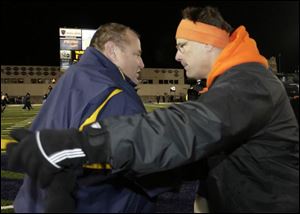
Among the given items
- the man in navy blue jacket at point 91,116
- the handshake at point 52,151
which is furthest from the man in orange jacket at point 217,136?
the man in navy blue jacket at point 91,116

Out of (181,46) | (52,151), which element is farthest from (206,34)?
(52,151)

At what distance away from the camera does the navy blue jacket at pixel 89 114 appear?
1763 mm

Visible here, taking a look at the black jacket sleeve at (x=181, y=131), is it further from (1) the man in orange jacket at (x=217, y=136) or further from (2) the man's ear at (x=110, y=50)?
(2) the man's ear at (x=110, y=50)

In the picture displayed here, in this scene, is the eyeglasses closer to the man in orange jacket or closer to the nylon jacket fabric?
the man in orange jacket

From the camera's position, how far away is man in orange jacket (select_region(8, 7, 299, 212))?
52.4 inches

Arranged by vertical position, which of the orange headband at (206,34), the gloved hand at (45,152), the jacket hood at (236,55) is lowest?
the gloved hand at (45,152)

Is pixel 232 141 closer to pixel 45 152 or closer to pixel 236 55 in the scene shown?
pixel 236 55

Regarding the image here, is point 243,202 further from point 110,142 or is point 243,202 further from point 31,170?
point 31,170

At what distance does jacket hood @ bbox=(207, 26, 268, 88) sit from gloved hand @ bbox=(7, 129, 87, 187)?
68 centimetres

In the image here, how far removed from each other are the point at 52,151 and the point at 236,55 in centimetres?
90

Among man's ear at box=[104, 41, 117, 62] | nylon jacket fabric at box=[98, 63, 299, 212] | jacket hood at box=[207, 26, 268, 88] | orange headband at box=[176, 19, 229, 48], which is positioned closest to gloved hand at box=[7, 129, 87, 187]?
nylon jacket fabric at box=[98, 63, 299, 212]

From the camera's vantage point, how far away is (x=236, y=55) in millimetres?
1720

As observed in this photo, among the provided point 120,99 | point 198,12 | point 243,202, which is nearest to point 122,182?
point 120,99

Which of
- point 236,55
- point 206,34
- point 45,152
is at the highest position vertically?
point 206,34
